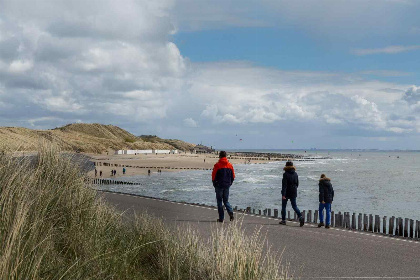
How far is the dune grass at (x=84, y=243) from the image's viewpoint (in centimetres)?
521

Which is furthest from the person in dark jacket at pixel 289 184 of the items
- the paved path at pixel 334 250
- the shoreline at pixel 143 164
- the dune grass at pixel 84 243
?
the shoreline at pixel 143 164

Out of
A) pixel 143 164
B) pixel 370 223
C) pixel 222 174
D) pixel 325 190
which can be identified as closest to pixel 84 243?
pixel 222 174

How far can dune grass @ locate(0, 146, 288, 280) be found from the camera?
205 inches

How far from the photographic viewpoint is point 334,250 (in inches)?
403

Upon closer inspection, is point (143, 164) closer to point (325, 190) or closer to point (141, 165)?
point (141, 165)

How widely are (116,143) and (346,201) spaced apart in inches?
5263

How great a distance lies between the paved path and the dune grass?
0.99m

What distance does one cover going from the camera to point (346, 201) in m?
38.4

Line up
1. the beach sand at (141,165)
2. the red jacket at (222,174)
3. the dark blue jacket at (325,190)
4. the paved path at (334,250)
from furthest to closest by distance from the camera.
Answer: the beach sand at (141,165), the dark blue jacket at (325,190), the red jacket at (222,174), the paved path at (334,250)

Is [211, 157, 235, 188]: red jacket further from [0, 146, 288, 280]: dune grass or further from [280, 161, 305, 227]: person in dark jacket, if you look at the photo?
[0, 146, 288, 280]: dune grass

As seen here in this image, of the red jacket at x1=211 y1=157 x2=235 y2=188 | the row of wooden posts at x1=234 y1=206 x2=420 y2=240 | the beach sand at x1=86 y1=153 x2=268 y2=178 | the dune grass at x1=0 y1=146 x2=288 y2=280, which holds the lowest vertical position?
the beach sand at x1=86 y1=153 x2=268 y2=178

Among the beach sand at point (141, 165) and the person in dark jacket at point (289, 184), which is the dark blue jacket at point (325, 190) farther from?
the beach sand at point (141, 165)

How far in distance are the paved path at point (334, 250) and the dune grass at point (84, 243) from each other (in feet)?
3.24

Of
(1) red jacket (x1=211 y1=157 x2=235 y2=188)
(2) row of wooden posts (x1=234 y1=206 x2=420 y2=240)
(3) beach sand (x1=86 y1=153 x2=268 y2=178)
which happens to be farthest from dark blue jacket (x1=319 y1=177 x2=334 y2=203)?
(3) beach sand (x1=86 y1=153 x2=268 y2=178)
